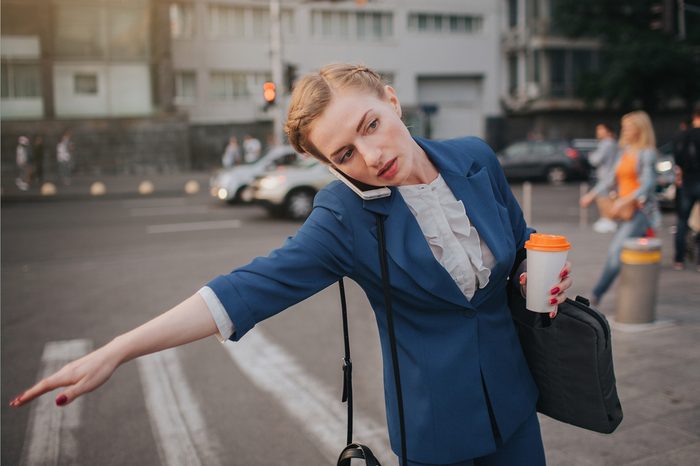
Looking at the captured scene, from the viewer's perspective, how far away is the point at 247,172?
1720 cm

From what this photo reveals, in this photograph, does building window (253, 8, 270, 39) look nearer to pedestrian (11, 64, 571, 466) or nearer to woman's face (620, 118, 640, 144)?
woman's face (620, 118, 640, 144)

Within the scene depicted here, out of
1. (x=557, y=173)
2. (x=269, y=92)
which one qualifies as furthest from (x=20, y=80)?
(x=557, y=173)

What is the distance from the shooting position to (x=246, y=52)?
3662 centimetres

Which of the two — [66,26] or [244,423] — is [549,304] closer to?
[244,423]

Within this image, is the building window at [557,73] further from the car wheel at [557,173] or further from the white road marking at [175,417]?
the white road marking at [175,417]

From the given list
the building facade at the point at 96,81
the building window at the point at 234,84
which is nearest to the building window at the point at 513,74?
the building window at the point at 234,84

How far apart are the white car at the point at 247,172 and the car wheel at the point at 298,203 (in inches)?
77.6

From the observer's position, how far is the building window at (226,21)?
35.9 metres

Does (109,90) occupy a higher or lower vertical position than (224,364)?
higher

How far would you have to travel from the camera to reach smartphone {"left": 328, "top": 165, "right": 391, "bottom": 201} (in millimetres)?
1769

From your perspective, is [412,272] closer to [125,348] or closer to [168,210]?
[125,348]

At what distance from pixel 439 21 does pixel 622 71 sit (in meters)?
13.6

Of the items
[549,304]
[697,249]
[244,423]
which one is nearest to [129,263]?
[244,423]

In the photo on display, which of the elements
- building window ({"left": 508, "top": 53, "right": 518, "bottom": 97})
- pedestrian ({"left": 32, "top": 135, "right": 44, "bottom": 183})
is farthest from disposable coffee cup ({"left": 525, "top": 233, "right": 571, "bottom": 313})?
building window ({"left": 508, "top": 53, "right": 518, "bottom": 97})
